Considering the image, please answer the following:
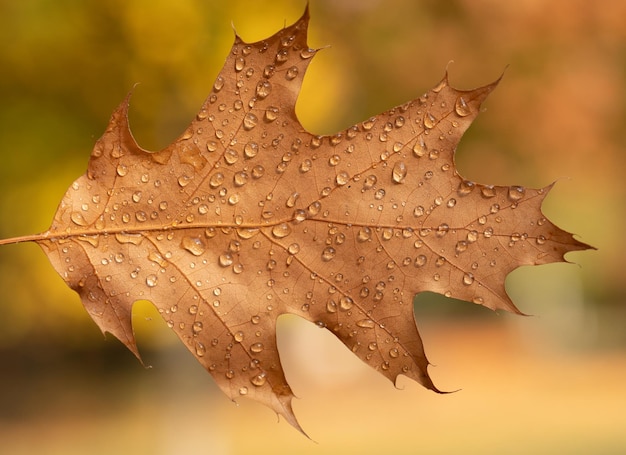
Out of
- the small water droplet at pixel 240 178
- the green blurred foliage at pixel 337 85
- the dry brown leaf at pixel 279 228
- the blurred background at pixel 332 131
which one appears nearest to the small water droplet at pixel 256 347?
the dry brown leaf at pixel 279 228

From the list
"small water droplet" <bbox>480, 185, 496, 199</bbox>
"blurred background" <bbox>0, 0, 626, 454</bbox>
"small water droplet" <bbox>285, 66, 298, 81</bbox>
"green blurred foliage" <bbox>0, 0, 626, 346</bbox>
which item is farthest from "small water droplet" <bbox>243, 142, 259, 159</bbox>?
"blurred background" <bbox>0, 0, 626, 454</bbox>

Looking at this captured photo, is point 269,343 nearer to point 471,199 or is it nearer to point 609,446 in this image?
point 471,199

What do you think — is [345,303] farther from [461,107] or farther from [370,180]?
[461,107]

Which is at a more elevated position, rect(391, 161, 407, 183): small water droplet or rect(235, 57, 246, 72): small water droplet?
rect(235, 57, 246, 72): small water droplet

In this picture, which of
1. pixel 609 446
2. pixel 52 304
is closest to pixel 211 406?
pixel 52 304

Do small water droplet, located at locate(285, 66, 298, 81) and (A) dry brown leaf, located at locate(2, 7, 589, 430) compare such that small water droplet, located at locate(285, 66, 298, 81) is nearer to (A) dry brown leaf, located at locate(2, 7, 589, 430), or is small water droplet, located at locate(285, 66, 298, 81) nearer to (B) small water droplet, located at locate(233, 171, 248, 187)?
(A) dry brown leaf, located at locate(2, 7, 589, 430)

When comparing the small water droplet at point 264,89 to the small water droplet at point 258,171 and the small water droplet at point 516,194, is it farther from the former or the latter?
the small water droplet at point 516,194
